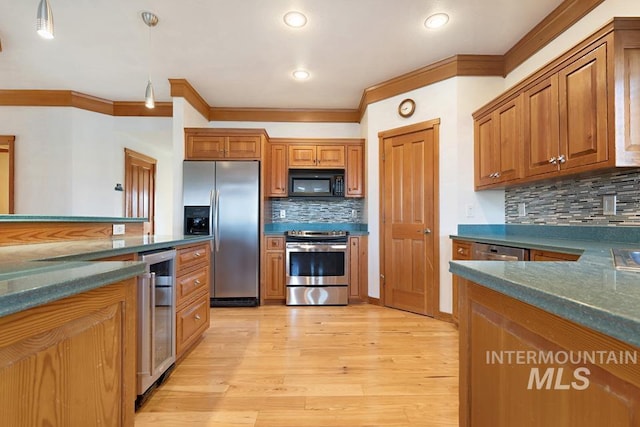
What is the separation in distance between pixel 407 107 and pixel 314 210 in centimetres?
180

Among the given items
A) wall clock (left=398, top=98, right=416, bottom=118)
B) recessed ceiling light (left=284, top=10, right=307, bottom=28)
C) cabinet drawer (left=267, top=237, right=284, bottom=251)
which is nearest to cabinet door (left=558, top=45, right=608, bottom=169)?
wall clock (left=398, top=98, right=416, bottom=118)

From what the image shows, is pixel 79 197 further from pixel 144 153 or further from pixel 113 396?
pixel 113 396

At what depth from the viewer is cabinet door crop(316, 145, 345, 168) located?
3807 millimetres

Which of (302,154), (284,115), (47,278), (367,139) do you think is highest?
(284,115)

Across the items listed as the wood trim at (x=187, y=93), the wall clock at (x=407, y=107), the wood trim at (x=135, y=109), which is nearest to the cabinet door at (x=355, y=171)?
the wall clock at (x=407, y=107)

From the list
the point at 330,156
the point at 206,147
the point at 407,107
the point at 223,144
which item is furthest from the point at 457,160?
the point at 206,147

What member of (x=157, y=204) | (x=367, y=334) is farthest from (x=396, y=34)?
(x=157, y=204)

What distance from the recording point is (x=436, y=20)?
2.32 meters

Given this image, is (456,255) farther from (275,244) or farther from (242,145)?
(242,145)

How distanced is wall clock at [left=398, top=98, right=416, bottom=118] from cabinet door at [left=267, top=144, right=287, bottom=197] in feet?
5.04

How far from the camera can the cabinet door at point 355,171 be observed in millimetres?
3803

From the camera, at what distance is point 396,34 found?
250cm

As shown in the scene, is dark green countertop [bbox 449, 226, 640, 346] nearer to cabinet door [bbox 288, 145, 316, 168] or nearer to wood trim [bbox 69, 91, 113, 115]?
cabinet door [bbox 288, 145, 316, 168]

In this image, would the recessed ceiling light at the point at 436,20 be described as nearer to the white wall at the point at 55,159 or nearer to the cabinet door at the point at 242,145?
the cabinet door at the point at 242,145
